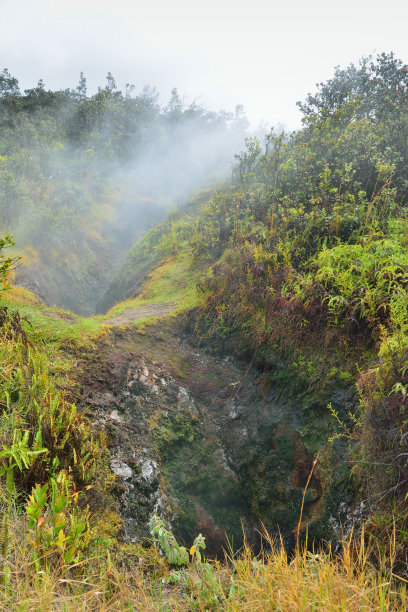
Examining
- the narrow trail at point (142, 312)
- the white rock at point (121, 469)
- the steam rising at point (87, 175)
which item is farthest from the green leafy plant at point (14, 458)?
the steam rising at point (87, 175)

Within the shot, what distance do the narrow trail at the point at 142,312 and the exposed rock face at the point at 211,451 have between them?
1704 mm

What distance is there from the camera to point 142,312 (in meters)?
8.07

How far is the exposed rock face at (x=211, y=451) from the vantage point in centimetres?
378

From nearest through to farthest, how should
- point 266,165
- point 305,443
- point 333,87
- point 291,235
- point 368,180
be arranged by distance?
point 305,443, point 291,235, point 368,180, point 266,165, point 333,87

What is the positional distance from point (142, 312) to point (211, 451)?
418 cm

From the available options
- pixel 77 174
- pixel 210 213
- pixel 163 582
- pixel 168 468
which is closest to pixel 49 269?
pixel 77 174

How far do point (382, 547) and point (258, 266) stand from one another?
467 centimetres

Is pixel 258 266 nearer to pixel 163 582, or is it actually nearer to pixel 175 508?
pixel 175 508

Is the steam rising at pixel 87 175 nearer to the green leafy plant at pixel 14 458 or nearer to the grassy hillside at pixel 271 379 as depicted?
the grassy hillside at pixel 271 379

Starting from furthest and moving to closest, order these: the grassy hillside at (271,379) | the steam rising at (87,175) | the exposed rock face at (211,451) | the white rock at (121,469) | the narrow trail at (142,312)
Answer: the steam rising at (87,175) < the narrow trail at (142,312) < the exposed rock face at (211,451) < the white rock at (121,469) < the grassy hillside at (271,379)

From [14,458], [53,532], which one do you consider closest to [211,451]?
[14,458]

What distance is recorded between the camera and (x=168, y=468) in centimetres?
432

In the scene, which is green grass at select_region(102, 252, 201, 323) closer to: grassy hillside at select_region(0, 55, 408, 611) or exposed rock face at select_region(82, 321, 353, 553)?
grassy hillside at select_region(0, 55, 408, 611)

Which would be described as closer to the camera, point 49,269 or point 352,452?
point 352,452
